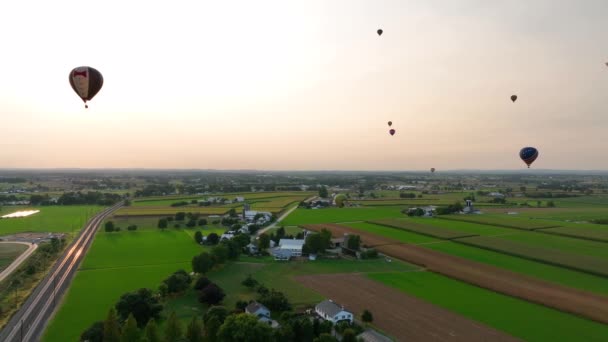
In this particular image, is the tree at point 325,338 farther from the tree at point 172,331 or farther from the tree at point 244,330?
the tree at point 172,331

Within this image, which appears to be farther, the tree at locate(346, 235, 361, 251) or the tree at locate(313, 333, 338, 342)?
the tree at locate(346, 235, 361, 251)

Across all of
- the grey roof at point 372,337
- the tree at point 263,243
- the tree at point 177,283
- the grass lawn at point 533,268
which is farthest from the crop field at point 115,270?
the grass lawn at point 533,268

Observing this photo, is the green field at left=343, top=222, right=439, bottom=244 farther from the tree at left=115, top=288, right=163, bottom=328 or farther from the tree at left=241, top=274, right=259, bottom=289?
the tree at left=115, top=288, right=163, bottom=328

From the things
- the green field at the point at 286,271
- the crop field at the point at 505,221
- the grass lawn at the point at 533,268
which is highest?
the crop field at the point at 505,221

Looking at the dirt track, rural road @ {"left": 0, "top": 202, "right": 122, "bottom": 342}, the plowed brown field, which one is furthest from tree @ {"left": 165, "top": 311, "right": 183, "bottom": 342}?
the dirt track

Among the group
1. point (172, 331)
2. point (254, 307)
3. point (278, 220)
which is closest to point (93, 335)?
point (172, 331)

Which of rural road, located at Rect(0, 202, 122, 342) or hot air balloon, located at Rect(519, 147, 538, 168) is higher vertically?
hot air balloon, located at Rect(519, 147, 538, 168)
